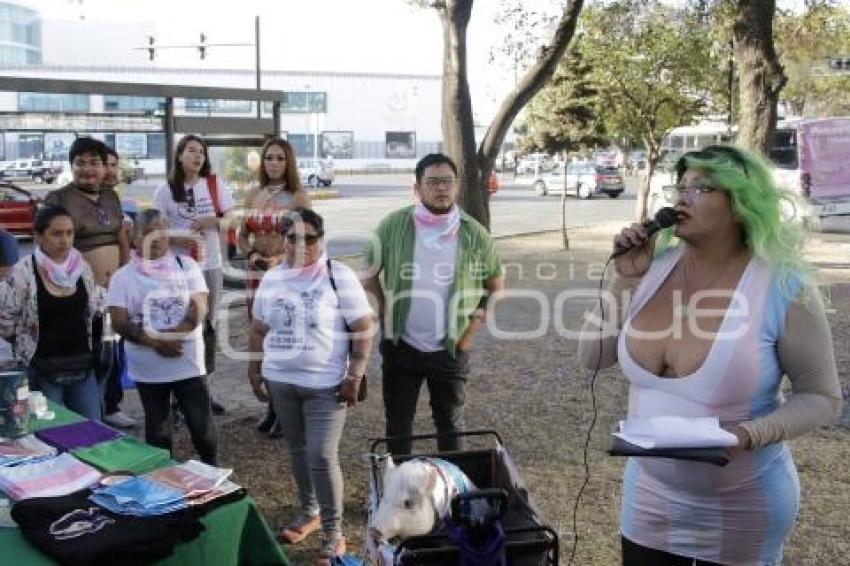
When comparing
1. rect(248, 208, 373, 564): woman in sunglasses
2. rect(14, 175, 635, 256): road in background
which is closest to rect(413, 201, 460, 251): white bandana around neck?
rect(248, 208, 373, 564): woman in sunglasses

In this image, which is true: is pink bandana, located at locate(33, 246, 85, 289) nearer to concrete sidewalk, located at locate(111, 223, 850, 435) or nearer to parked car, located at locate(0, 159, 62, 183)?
concrete sidewalk, located at locate(111, 223, 850, 435)

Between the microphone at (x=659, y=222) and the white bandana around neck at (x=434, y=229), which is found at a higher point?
the microphone at (x=659, y=222)

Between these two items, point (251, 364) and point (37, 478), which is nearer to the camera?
point (37, 478)

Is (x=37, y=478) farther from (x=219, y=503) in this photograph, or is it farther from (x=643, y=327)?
(x=643, y=327)

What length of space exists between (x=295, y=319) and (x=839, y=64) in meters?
34.8

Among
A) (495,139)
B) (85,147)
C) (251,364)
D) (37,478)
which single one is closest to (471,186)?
(495,139)

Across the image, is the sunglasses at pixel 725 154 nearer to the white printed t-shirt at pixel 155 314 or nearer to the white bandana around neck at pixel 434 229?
the white bandana around neck at pixel 434 229

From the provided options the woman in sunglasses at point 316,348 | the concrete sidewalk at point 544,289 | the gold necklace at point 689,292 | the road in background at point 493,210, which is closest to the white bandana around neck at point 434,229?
the woman in sunglasses at point 316,348

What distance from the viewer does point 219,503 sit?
2.64m

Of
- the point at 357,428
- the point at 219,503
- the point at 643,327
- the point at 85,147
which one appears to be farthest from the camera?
the point at 357,428

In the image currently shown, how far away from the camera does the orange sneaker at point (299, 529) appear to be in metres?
4.14

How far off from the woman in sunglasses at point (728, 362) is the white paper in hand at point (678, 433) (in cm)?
6

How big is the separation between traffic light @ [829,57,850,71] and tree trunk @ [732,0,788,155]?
2395 centimetres

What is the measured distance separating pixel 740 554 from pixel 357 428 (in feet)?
12.7
